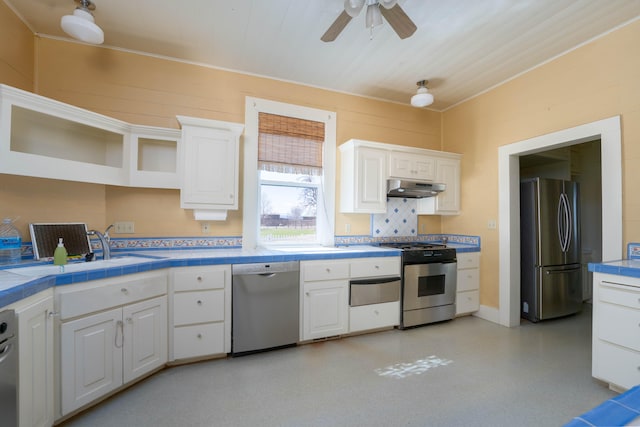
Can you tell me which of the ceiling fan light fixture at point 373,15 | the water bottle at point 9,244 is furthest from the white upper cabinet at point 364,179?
the water bottle at point 9,244

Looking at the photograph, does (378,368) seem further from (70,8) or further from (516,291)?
(70,8)

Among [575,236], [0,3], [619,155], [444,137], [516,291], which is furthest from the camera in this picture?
[444,137]

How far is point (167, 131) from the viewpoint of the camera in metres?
2.68

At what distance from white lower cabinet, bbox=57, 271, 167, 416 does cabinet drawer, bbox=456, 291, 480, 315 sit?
3274mm

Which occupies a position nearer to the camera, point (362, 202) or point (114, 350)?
point (114, 350)

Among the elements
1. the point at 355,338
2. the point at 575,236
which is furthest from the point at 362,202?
the point at 575,236

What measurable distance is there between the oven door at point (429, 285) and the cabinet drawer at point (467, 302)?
128mm

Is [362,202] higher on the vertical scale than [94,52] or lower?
lower

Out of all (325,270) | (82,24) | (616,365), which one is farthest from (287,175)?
(616,365)

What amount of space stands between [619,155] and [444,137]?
212 cm

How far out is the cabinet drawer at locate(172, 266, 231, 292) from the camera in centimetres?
238

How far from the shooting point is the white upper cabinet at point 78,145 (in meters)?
1.93

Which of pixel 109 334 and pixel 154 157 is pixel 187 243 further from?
pixel 109 334

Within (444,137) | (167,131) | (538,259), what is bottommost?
(538,259)
